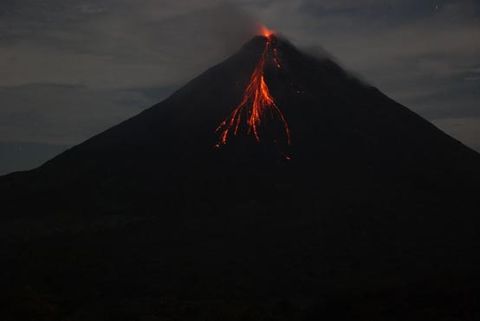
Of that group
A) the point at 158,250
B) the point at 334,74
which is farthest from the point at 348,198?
the point at 334,74

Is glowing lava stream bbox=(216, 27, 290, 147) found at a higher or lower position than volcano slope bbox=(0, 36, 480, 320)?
higher

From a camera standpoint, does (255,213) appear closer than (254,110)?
Yes

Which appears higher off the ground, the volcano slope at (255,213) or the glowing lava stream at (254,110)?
the glowing lava stream at (254,110)

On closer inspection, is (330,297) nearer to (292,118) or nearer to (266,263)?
(266,263)

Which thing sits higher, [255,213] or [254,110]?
[254,110]

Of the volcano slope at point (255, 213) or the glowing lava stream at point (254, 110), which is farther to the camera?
the glowing lava stream at point (254, 110)
